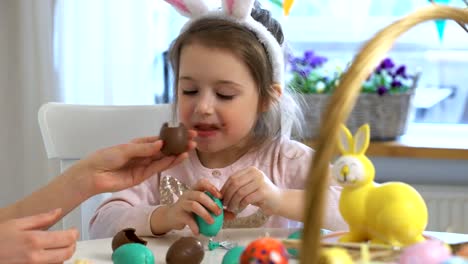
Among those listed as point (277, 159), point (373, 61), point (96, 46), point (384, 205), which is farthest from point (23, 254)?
point (96, 46)

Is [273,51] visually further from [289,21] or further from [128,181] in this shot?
[289,21]

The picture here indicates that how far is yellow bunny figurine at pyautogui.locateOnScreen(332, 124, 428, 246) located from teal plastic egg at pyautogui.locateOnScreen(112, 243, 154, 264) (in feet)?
0.90

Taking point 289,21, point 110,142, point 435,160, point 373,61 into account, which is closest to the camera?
point 373,61

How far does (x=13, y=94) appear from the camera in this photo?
2.64 metres

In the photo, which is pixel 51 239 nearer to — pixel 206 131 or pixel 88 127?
pixel 206 131

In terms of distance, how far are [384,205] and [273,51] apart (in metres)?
0.70

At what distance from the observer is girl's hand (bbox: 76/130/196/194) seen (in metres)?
1.32

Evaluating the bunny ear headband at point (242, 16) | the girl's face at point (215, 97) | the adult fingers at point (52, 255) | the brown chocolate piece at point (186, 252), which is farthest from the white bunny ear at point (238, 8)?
the adult fingers at point (52, 255)

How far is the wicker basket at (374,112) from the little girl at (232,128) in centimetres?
64

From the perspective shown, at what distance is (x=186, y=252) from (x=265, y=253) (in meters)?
0.38

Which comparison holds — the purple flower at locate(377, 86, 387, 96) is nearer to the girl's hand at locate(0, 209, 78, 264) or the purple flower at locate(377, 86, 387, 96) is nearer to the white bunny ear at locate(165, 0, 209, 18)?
the white bunny ear at locate(165, 0, 209, 18)

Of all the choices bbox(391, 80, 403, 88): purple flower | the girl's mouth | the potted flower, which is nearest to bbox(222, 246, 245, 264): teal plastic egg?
the girl's mouth

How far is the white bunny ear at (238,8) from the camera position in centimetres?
168

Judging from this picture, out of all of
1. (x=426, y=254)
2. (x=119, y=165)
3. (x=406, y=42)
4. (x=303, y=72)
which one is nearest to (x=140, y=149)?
(x=119, y=165)
